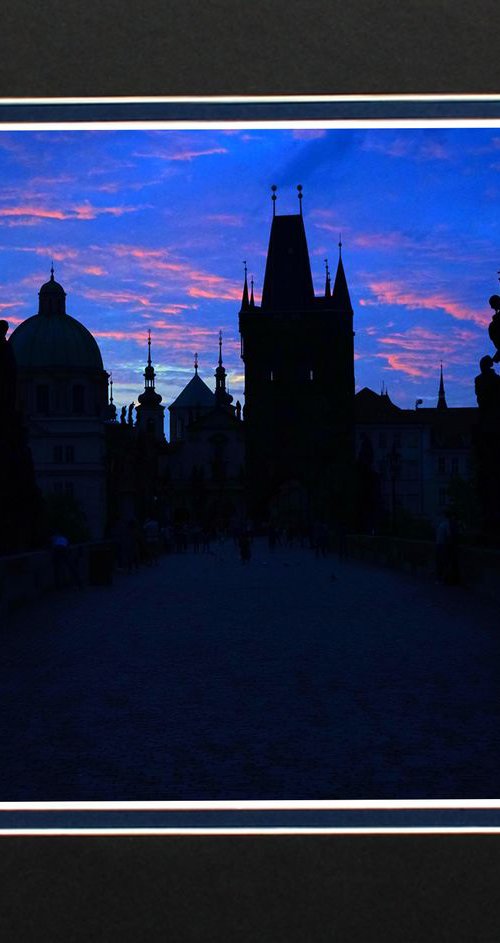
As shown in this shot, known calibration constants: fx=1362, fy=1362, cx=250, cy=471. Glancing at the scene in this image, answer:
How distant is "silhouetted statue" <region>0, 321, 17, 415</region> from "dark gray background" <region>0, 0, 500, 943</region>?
1.98 meters

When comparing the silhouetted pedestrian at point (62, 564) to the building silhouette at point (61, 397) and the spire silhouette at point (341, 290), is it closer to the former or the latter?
the building silhouette at point (61, 397)

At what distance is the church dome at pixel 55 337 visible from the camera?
8.13 metres

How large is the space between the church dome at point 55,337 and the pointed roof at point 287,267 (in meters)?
1.40

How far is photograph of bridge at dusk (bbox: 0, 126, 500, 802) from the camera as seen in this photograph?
24.1 ft

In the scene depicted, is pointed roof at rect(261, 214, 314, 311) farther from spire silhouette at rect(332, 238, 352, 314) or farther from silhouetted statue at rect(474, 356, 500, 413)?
silhouetted statue at rect(474, 356, 500, 413)

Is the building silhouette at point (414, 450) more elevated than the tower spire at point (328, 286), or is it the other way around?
the tower spire at point (328, 286)

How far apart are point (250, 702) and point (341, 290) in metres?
2.78
